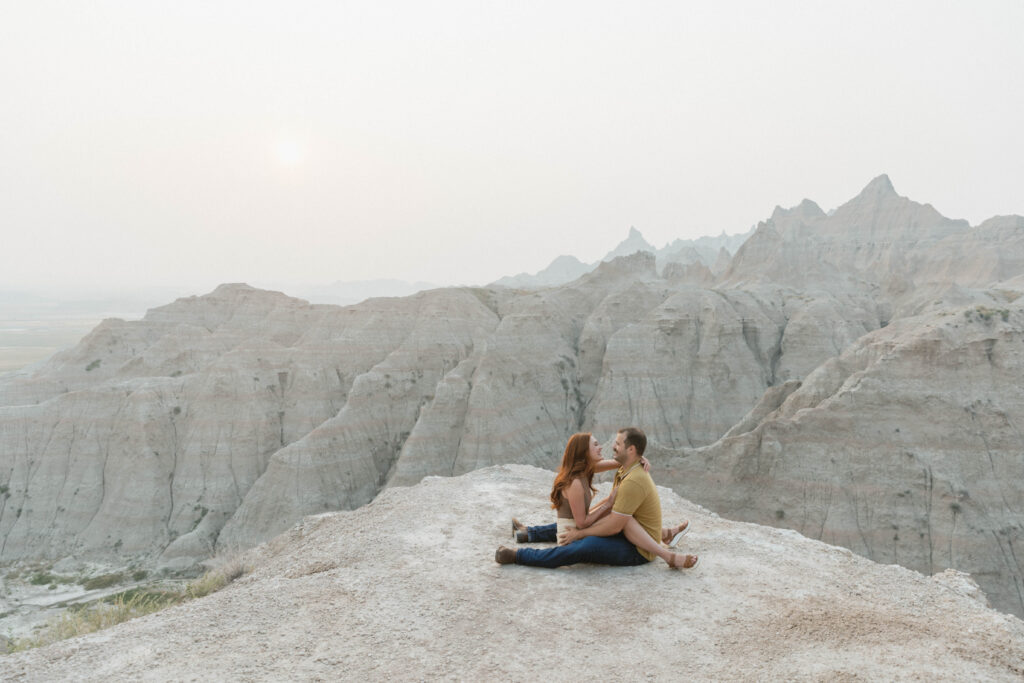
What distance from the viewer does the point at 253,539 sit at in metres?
34.4

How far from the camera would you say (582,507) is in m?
7.04

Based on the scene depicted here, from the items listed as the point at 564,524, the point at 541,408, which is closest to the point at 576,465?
the point at 564,524

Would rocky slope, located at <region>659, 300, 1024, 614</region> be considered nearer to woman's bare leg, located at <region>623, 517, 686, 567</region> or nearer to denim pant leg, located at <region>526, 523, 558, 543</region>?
denim pant leg, located at <region>526, 523, 558, 543</region>

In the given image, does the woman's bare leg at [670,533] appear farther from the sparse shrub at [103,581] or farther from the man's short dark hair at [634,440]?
the sparse shrub at [103,581]

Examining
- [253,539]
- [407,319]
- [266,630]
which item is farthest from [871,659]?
[407,319]

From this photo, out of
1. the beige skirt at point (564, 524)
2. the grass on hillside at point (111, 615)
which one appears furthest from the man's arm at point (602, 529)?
the grass on hillside at point (111, 615)

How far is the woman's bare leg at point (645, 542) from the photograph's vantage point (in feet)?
22.6

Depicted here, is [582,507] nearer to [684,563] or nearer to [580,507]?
[580,507]

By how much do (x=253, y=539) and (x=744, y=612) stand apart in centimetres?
3490

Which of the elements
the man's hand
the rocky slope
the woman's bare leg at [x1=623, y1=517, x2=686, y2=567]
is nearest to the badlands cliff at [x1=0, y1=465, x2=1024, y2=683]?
the woman's bare leg at [x1=623, y1=517, x2=686, y2=567]

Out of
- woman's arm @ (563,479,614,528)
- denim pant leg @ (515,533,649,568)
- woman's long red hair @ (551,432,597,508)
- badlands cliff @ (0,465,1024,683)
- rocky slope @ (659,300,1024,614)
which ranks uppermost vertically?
woman's long red hair @ (551,432,597,508)

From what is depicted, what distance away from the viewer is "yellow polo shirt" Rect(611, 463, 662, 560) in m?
6.81

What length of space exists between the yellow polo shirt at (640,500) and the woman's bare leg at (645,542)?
0.13 metres

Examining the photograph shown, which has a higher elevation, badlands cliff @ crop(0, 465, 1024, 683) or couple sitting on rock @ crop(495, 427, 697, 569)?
couple sitting on rock @ crop(495, 427, 697, 569)
